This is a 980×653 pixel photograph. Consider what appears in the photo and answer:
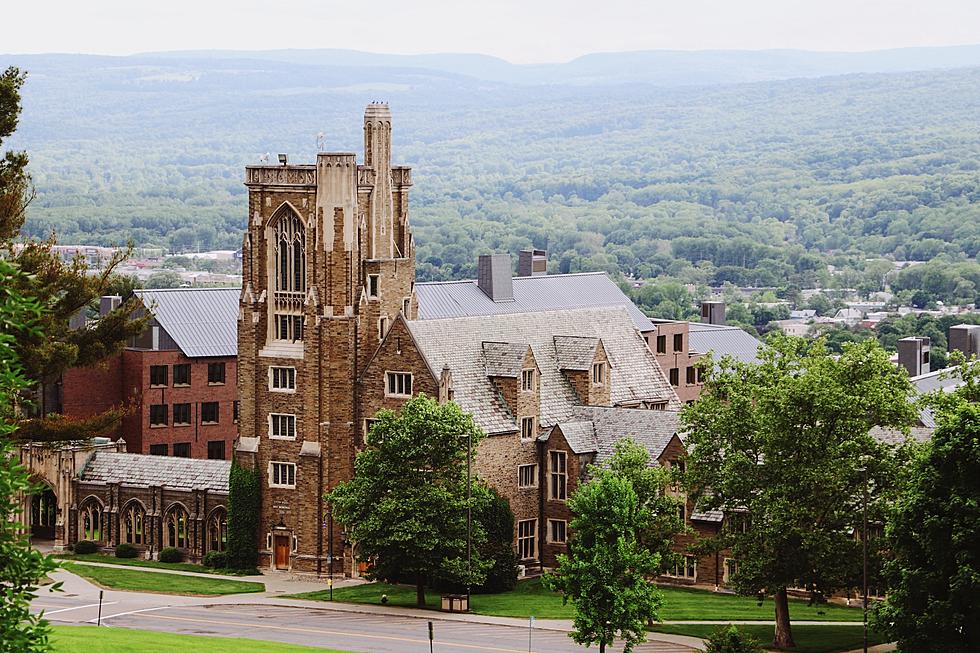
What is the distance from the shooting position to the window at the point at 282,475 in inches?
→ 3638

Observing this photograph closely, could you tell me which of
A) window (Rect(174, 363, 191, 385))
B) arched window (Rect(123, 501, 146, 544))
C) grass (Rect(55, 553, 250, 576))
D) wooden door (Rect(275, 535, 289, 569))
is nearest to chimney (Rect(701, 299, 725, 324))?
window (Rect(174, 363, 191, 385))

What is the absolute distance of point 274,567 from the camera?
92688mm

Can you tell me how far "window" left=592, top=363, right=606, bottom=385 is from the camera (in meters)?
96.1

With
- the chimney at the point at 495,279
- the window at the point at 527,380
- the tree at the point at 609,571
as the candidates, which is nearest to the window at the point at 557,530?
the window at the point at 527,380

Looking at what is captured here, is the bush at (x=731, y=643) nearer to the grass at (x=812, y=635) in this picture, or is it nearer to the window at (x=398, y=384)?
the grass at (x=812, y=635)

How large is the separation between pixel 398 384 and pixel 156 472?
16.7m

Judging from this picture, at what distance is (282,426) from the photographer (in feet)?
303

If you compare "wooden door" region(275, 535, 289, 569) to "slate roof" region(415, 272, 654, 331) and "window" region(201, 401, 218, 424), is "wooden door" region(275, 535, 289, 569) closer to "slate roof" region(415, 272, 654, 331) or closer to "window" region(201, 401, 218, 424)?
"window" region(201, 401, 218, 424)

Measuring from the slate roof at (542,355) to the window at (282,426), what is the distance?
29.5 ft

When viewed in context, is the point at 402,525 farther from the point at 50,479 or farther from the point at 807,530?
the point at 50,479

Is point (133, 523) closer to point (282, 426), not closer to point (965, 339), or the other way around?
point (282, 426)

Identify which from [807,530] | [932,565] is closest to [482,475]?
[807,530]

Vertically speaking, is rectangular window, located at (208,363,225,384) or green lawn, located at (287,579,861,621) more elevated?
rectangular window, located at (208,363,225,384)

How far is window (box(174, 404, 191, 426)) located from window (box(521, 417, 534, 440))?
3640 centimetres
